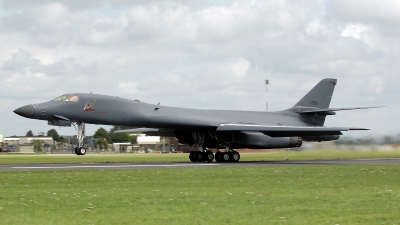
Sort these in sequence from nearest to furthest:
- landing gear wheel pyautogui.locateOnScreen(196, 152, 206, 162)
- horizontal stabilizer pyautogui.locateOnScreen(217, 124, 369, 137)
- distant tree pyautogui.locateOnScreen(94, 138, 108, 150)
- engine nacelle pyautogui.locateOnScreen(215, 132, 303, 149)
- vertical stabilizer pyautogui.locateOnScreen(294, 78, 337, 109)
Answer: horizontal stabilizer pyautogui.locateOnScreen(217, 124, 369, 137) → engine nacelle pyautogui.locateOnScreen(215, 132, 303, 149) → landing gear wheel pyautogui.locateOnScreen(196, 152, 206, 162) → vertical stabilizer pyautogui.locateOnScreen(294, 78, 337, 109) → distant tree pyautogui.locateOnScreen(94, 138, 108, 150)

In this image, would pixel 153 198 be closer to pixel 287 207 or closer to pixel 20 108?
pixel 287 207

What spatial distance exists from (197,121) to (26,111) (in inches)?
331

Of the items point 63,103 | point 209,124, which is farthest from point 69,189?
point 209,124

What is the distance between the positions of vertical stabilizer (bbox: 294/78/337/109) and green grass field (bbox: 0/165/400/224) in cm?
2051

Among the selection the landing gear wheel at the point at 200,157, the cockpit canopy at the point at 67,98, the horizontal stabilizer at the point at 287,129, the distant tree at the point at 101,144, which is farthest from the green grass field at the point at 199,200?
the distant tree at the point at 101,144

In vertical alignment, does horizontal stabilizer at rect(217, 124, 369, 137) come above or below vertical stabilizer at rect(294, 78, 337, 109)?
below

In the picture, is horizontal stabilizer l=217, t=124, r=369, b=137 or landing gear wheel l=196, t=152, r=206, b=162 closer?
horizontal stabilizer l=217, t=124, r=369, b=137

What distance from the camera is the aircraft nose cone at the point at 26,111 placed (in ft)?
85.8

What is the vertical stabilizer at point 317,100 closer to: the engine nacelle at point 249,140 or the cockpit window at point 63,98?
the engine nacelle at point 249,140

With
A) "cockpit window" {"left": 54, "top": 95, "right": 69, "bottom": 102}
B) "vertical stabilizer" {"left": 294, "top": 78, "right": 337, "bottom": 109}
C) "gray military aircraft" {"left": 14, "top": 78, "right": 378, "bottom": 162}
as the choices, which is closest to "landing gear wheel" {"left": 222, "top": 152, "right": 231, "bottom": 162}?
"gray military aircraft" {"left": 14, "top": 78, "right": 378, "bottom": 162}

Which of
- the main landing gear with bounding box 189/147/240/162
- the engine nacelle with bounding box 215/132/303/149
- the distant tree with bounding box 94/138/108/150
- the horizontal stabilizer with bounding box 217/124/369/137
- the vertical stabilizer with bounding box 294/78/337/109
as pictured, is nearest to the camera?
the horizontal stabilizer with bounding box 217/124/369/137

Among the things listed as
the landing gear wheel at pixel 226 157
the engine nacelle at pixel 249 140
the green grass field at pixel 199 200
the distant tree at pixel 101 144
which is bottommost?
the green grass field at pixel 199 200

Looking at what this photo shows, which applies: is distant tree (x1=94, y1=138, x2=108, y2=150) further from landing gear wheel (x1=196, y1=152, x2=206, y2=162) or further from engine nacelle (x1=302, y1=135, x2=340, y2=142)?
landing gear wheel (x1=196, y1=152, x2=206, y2=162)

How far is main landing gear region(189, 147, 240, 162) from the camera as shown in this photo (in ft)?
97.8
